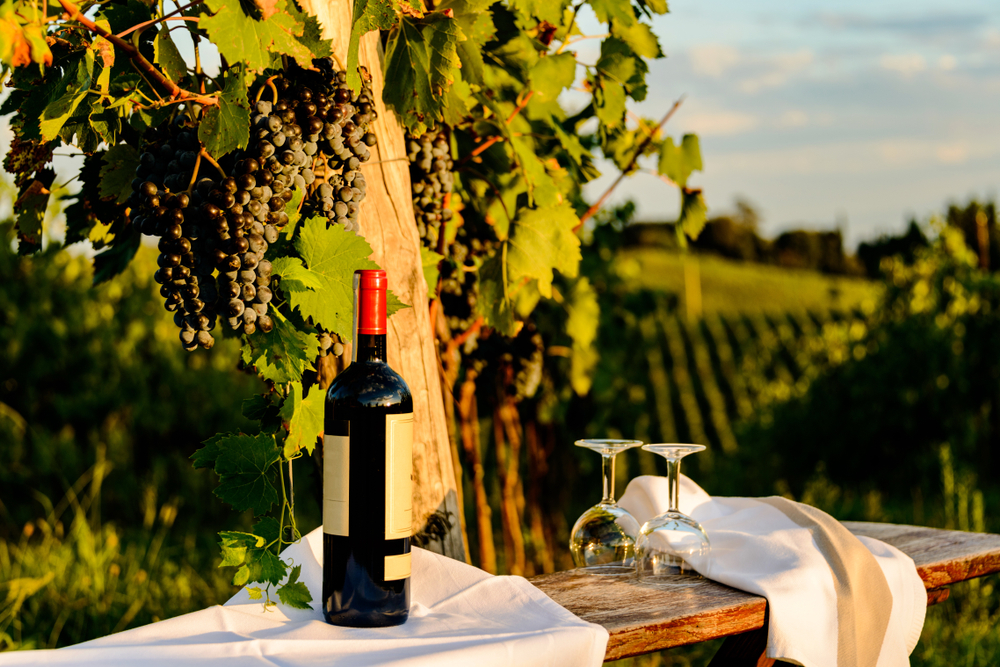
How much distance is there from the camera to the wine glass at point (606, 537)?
6.04 feet

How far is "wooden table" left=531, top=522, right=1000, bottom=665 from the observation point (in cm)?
142

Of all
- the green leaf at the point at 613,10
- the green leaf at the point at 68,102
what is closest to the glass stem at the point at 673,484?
the green leaf at the point at 613,10

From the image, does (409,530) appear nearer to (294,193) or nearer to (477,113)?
(294,193)

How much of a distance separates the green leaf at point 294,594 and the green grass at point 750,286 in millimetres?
14635

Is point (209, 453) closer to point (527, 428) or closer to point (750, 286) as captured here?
point (527, 428)

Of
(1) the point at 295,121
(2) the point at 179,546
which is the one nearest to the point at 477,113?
(1) the point at 295,121

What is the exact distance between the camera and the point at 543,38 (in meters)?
2.36

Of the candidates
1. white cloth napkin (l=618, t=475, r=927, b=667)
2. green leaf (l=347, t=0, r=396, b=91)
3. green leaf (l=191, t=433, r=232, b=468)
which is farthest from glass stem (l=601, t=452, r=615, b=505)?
green leaf (l=347, t=0, r=396, b=91)

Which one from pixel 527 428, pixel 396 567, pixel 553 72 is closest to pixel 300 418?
pixel 396 567

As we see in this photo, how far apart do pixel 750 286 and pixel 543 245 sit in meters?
19.1

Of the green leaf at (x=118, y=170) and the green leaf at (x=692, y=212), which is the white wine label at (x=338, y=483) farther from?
the green leaf at (x=692, y=212)

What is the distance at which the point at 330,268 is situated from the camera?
1.52 metres

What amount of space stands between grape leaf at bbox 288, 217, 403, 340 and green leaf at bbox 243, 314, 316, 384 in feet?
0.17

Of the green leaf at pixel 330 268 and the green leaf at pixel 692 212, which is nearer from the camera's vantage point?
the green leaf at pixel 330 268
